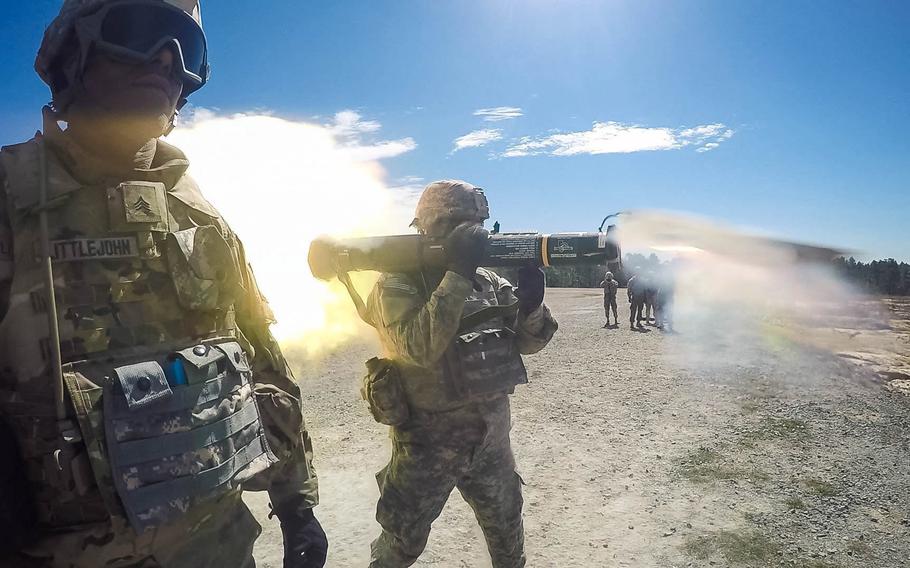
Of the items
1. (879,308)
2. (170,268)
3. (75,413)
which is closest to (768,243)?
(170,268)

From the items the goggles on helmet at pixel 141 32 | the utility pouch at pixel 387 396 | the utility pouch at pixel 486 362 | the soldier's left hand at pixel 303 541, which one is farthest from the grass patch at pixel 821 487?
the goggles on helmet at pixel 141 32

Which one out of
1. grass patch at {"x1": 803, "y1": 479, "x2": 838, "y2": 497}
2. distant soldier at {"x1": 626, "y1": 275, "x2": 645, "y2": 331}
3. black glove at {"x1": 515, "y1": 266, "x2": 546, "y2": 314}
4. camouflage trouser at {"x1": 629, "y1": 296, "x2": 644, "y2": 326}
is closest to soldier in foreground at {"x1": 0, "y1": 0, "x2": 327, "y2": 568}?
black glove at {"x1": 515, "y1": 266, "x2": 546, "y2": 314}

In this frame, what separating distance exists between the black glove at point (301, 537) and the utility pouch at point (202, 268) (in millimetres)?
904

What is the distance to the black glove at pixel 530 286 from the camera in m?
3.24

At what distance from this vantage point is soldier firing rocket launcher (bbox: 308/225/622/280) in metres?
3.02

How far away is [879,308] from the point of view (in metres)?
20.1

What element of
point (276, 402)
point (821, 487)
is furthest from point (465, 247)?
point (821, 487)

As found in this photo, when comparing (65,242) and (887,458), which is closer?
(65,242)

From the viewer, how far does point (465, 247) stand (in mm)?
3004

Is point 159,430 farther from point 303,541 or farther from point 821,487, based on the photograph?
point 821,487

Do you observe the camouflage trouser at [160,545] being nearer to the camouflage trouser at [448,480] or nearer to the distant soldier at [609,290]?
the camouflage trouser at [448,480]

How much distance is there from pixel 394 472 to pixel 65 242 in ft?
7.65

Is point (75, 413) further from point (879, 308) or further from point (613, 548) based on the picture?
point (879, 308)

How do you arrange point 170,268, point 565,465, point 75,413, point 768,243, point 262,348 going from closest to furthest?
point 75,413, point 170,268, point 262,348, point 768,243, point 565,465
